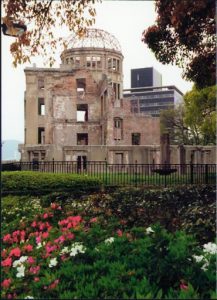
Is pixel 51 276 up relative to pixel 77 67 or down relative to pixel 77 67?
down

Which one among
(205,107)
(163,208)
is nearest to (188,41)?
(163,208)

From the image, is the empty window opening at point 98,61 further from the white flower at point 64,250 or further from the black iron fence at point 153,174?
the white flower at point 64,250

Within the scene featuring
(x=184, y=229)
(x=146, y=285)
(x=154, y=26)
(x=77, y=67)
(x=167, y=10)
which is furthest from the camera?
(x=77, y=67)

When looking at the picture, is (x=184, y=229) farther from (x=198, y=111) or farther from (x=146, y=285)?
(x=198, y=111)

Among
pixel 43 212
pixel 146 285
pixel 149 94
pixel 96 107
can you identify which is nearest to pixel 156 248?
pixel 146 285

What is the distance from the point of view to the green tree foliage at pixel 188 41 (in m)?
10.4

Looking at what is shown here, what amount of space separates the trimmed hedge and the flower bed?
5.47 meters

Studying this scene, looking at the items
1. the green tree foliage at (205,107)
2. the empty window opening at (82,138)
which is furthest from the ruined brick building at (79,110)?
the green tree foliage at (205,107)

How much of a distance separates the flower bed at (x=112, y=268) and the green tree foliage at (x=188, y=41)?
21.3 feet

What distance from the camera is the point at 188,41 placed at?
1169 centimetres

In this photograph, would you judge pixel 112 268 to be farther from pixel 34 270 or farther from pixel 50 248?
pixel 50 248

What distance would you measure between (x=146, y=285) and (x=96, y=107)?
38.3m

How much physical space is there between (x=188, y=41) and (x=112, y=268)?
873 cm

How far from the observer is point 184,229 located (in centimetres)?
624
